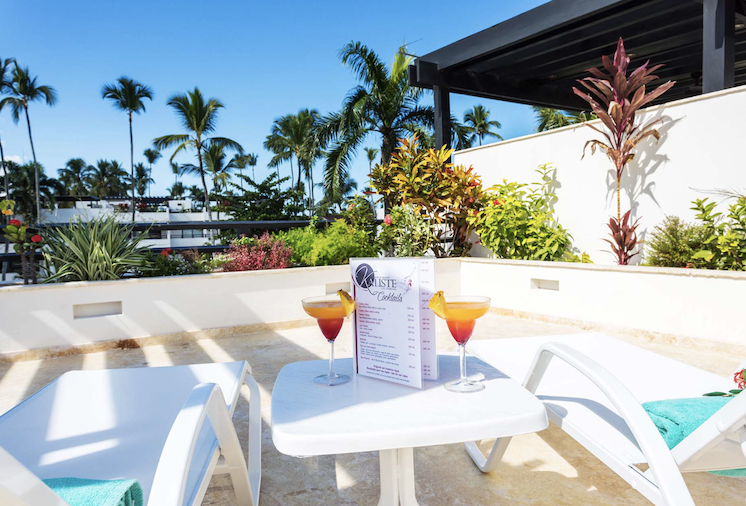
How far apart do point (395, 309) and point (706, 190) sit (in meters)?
3.89

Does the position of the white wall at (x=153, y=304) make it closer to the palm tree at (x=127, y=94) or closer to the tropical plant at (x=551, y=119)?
the tropical plant at (x=551, y=119)

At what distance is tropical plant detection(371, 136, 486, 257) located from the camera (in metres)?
5.23

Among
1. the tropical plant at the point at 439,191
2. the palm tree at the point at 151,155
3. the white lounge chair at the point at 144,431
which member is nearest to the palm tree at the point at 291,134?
the tropical plant at the point at 439,191

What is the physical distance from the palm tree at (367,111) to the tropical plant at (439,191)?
4.94m

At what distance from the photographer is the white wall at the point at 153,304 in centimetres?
343

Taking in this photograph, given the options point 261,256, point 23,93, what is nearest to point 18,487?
point 261,256

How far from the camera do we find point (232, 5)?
21.1 meters

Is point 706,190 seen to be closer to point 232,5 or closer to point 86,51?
point 232,5

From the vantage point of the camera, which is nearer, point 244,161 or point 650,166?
point 650,166

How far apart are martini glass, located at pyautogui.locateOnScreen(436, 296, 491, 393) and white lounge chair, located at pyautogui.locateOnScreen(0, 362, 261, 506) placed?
0.56 meters

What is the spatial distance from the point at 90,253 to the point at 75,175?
4199 cm

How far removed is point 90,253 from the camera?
12.2ft

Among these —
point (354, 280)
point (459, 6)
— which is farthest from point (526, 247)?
point (459, 6)

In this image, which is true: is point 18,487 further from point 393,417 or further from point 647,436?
point 647,436
